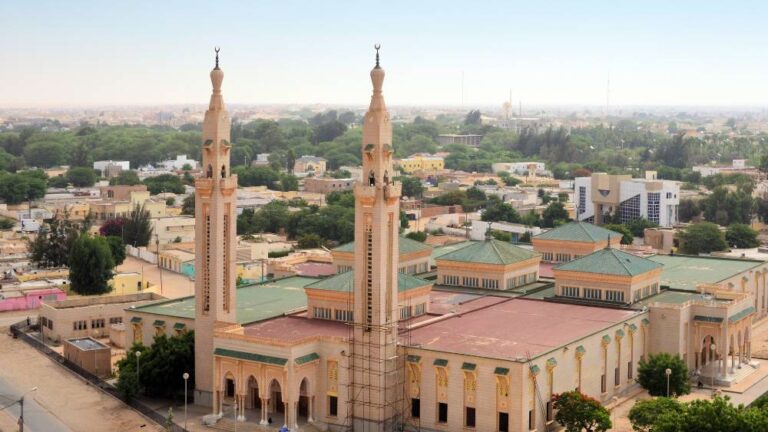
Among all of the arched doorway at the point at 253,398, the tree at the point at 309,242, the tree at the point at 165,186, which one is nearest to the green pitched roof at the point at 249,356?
the arched doorway at the point at 253,398

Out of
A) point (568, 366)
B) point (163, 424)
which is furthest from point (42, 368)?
point (568, 366)

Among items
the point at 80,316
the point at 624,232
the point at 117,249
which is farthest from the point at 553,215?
the point at 80,316

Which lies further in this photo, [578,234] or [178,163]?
[178,163]

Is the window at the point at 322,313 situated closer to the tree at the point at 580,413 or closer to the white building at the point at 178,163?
the tree at the point at 580,413

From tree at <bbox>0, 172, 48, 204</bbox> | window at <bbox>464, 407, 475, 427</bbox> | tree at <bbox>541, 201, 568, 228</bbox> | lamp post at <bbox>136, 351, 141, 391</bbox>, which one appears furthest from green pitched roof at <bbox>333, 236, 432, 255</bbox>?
tree at <bbox>0, 172, 48, 204</bbox>

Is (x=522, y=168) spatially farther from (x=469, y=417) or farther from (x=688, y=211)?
(x=469, y=417)

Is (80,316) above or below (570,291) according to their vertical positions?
below

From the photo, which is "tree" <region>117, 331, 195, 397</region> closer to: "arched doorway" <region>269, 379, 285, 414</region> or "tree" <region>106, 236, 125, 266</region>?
"arched doorway" <region>269, 379, 285, 414</region>
